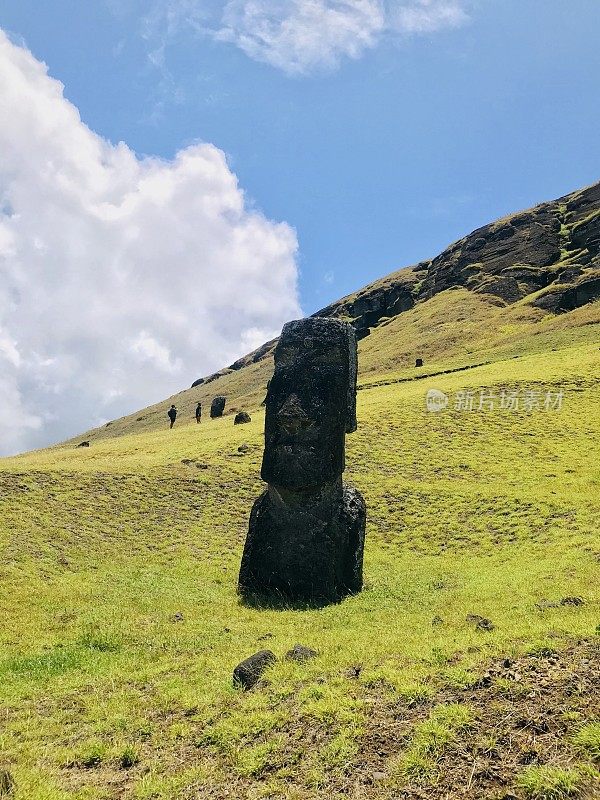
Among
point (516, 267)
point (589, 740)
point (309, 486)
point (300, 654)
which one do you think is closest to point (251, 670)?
point (300, 654)

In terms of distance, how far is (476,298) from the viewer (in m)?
113

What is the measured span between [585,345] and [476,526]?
43952mm

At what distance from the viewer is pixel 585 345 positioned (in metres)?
54.8

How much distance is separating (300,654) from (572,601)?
5093 millimetres

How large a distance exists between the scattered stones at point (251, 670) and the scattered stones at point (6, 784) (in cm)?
288

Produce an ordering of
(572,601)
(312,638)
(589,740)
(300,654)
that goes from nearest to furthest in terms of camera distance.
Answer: (589,740) < (300,654) < (312,638) < (572,601)

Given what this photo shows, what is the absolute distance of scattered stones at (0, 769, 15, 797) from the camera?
543 centimetres

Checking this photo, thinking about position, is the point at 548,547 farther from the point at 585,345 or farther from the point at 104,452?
the point at 585,345

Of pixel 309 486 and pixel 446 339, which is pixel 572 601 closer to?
pixel 309 486

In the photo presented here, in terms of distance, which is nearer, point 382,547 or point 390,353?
point 382,547

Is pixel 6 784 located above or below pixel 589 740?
below

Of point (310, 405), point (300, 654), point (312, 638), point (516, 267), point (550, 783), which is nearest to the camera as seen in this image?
point (550, 783)

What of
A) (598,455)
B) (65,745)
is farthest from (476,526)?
(65,745)

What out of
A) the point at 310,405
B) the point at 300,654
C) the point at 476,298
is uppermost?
the point at 476,298
